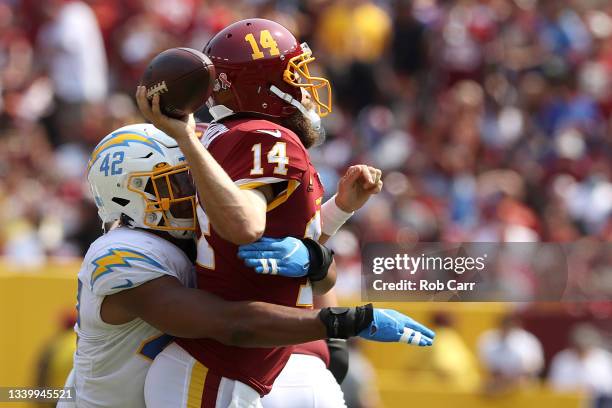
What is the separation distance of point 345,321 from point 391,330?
6.8 inches

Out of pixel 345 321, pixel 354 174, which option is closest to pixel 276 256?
pixel 345 321

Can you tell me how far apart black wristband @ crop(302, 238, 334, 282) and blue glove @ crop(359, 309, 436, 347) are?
0.76 ft

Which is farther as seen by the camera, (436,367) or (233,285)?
(436,367)

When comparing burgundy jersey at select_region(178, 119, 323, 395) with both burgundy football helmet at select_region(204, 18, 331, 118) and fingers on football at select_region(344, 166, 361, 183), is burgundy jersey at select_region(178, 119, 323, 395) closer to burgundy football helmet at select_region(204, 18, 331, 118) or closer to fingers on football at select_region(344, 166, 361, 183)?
burgundy football helmet at select_region(204, 18, 331, 118)

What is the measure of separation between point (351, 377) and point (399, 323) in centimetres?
468

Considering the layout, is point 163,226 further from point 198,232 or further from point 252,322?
point 252,322

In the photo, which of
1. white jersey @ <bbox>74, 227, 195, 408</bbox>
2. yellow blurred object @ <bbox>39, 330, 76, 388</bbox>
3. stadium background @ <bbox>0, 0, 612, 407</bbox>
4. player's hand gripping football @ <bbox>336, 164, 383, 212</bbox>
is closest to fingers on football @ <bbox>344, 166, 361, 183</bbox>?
player's hand gripping football @ <bbox>336, 164, 383, 212</bbox>

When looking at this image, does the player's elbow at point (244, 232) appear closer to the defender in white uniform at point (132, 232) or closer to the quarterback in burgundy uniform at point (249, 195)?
the quarterback in burgundy uniform at point (249, 195)

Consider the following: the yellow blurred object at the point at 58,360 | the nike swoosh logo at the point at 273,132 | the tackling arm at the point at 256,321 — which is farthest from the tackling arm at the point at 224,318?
the yellow blurred object at the point at 58,360

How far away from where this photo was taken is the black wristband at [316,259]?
153 inches

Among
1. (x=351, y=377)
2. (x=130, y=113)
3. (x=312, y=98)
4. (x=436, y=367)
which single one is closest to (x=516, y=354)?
(x=436, y=367)

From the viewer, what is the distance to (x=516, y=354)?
9289 millimetres

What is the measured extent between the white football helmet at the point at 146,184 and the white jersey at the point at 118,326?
65 millimetres

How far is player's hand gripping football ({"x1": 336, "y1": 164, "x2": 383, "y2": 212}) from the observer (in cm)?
445
